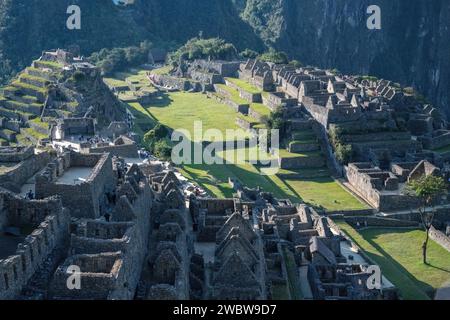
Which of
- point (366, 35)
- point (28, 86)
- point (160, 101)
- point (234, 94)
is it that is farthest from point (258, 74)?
point (366, 35)

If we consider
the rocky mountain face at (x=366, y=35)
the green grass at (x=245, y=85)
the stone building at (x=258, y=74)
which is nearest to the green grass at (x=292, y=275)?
the green grass at (x=245, y=85)

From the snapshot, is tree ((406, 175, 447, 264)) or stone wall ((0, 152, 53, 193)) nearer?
stone wall ((0, 152, 53, 193))

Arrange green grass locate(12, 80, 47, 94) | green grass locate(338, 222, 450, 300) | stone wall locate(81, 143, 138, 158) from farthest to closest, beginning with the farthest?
green grass locate(12, 80, 47, 94) → stone wall locate(81, 143, 138, 158) → green grass locate(338, 222, 450, 300)

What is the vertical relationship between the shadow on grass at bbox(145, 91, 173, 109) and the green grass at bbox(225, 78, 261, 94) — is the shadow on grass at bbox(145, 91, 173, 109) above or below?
below

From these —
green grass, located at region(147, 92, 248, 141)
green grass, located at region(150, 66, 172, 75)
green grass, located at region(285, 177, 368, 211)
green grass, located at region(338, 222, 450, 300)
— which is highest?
green grass, located at region(150, 66, 172, 75)

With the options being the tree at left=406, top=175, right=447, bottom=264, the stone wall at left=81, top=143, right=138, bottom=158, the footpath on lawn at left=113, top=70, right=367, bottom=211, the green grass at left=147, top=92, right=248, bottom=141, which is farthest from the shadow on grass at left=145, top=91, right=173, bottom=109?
the tree at left=406, top=175, right=447, bottom=264

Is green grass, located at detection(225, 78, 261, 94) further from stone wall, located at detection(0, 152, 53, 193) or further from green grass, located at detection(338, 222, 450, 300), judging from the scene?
stone wall, located at detection(0, 152, 53, 193)

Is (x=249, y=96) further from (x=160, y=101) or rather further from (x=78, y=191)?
(x=78, y=191)

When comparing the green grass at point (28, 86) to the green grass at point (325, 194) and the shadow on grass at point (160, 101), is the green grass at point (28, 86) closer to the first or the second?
the shadow on grass at point (160, 101)
